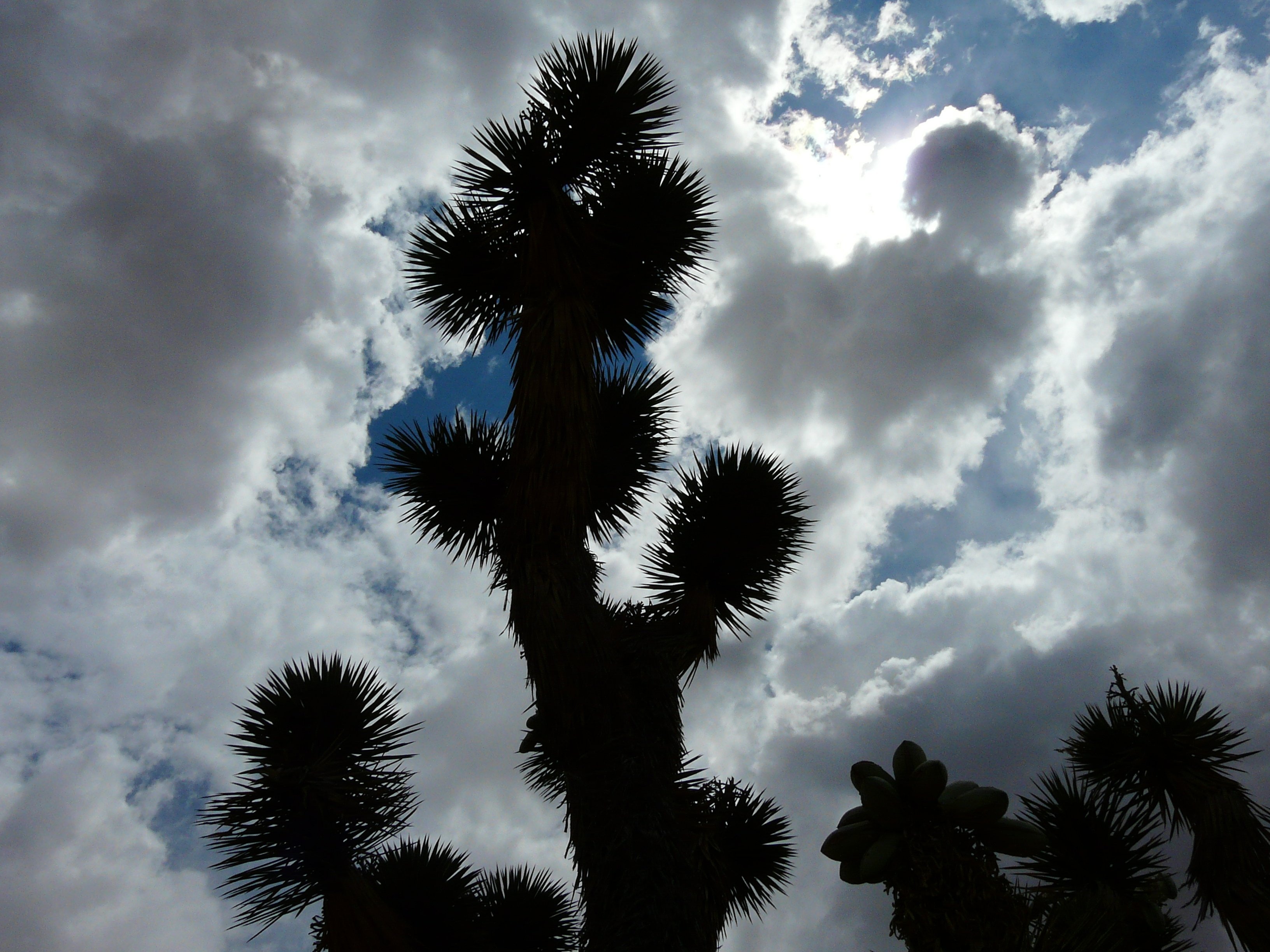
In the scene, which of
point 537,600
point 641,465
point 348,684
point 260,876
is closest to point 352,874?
point 260,876

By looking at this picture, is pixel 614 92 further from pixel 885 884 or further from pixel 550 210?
pixel 885 884

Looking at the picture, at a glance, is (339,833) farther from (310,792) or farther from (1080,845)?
(1080,845)

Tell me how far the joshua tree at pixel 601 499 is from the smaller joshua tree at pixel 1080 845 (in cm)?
225

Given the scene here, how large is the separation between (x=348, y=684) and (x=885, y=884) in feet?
14.2

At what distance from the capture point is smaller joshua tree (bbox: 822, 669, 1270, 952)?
2.46 m

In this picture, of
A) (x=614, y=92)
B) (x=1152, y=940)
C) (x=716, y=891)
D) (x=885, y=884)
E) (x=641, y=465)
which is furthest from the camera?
(x=641, y=465)

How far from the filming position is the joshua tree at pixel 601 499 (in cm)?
515

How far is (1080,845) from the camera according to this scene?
19.0ft

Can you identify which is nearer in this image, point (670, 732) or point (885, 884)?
point (885, 884)

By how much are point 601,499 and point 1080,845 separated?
460cm

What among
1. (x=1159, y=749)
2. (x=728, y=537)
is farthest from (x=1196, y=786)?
(x=728, y=537)

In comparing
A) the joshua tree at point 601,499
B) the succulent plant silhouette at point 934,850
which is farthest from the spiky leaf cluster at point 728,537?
the succulent plant silhouette at point 934,850

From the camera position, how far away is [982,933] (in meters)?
2.34

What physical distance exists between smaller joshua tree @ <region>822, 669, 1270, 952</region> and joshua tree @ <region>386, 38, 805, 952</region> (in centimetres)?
225
